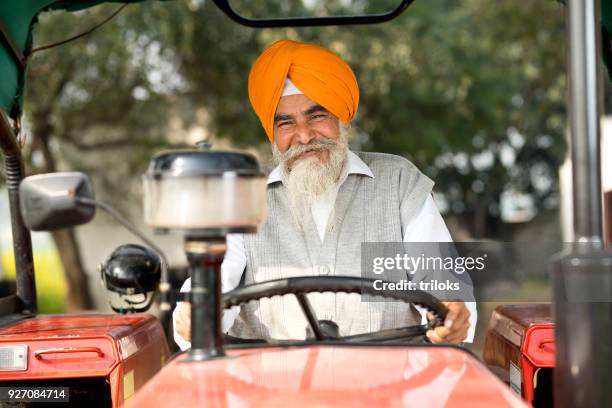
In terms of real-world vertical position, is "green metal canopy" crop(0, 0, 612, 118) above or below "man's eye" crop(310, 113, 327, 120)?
above

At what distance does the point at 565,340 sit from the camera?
4.00ft

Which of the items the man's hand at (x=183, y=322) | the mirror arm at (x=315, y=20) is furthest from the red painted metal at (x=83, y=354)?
the mirror arm at (x=315, y=20)

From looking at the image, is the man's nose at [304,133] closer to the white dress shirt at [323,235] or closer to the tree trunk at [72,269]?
the white dress shirt at [323,235]

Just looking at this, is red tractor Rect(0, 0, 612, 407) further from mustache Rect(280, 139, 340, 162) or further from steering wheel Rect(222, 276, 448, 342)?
mustache Rect(280, 139, 340, 162)

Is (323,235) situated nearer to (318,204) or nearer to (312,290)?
(318,204)

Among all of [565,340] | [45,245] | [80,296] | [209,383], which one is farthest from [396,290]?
Answer: [45,245]

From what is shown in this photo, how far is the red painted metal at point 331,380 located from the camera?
4.56ft

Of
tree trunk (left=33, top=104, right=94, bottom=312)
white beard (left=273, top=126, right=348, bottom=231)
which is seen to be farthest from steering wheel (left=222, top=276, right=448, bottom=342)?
tree trunk (left=33, top=104, right=94, bottom=312)

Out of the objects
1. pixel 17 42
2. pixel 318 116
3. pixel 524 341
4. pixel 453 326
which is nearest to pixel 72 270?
pixel 17 42

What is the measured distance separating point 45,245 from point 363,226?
9.68 metres

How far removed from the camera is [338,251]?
2711mm

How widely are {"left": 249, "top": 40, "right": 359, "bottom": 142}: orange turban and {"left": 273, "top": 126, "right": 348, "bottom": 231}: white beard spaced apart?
0.39ft

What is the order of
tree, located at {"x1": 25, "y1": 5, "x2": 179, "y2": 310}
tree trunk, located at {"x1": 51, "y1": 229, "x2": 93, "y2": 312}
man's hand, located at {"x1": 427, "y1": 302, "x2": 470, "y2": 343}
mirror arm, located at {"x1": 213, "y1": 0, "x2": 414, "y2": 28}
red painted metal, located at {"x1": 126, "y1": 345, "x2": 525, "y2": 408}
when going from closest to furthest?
red painted metal, located at {"x1": 126, "y1": 345, "x2": 525, "y2": 408} → man's hand, located at {"x1": 427, "y1": 302, "x2": 470, "y2": 343} → mirror arm, located at {"x1": 213, "y1": 0, "x2": 414, "y2": 28} → tree, located at {"x1": 25, "y1": 5, "x2": 179, "y2": 310} → tree trunk, located at {"x1": 51, "y1": 229, "x2": 93, "y2": 312}

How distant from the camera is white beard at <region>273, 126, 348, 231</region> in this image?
2809mm
